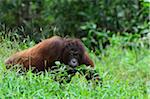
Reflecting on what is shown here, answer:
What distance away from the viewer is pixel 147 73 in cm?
862

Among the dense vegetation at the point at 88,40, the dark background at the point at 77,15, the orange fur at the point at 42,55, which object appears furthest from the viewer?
the dark background at the point at 77,15

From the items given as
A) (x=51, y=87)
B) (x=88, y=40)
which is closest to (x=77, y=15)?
(x=88, y=40)

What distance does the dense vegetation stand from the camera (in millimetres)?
5684

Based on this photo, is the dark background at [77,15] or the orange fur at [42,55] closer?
the orange fur at [42,55]

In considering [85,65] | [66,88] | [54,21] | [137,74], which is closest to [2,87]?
[66,88]

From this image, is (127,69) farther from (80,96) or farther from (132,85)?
(80,96)

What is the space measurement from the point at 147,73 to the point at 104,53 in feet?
5.56

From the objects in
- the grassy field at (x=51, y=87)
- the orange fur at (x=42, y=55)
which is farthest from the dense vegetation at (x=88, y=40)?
the orange fur at (x=42, y=55)

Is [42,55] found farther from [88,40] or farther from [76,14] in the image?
[76,14]

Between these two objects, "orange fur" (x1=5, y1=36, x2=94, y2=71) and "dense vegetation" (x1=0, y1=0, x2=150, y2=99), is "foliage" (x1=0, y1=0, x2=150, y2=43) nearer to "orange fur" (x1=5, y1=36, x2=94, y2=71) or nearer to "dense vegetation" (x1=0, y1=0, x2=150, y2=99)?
"dense vegetation" (x1=0, y1=0, x2=150, y2=99)

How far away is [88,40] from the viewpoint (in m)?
11.0

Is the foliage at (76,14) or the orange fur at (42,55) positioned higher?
the foliage at (76,14)

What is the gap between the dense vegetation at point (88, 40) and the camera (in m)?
5.68

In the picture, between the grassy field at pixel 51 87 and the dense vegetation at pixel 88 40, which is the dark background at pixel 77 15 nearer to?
the dense vegetation at pixel 88 40
